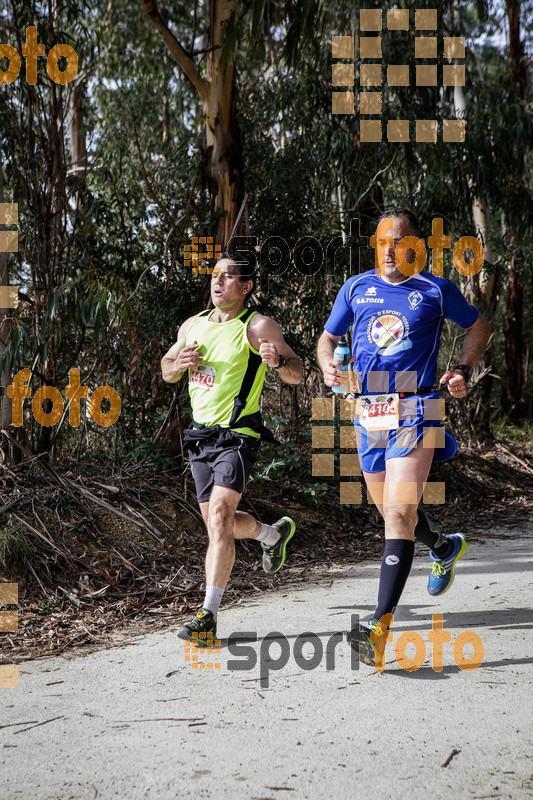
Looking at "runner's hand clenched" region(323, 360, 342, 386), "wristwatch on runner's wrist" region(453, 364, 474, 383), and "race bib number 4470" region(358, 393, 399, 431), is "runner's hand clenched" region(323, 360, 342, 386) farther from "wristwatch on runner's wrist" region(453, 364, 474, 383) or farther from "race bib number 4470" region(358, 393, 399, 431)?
"wristwatch on runner's wrist" region(453, 364, 474, 383)

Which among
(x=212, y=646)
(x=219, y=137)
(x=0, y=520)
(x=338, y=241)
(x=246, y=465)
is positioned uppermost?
(x=219, y=137)

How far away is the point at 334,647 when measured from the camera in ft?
13.4

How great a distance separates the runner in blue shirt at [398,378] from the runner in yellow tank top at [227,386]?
41 centimetres

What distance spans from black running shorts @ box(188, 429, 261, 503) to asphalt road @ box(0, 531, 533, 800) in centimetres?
83

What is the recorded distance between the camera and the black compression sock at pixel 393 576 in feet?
12.9

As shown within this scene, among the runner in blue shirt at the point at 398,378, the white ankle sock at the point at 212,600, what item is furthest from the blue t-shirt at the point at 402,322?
the white ankle sock at the point at 212,600

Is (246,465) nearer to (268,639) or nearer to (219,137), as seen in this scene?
(268,639)

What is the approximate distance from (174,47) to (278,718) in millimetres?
6809

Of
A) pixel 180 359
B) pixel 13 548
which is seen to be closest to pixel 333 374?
pixel 180 359

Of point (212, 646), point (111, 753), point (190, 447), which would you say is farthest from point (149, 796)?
point (190, 447)

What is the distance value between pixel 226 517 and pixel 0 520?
2063 millimetres

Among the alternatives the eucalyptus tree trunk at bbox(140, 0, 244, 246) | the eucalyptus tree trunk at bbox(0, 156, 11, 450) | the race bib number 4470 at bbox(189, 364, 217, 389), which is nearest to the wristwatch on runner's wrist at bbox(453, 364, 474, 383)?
the race bib number 4470 at bbox(189, 364, 217, 389)

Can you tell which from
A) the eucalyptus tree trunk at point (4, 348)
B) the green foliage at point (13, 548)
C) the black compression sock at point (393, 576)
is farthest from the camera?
the eucalyptus tree trunk at point (4, 348)

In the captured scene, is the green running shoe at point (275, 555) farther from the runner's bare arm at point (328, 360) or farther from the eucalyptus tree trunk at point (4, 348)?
the eucalyptus tree trunk at point (4, 348)
